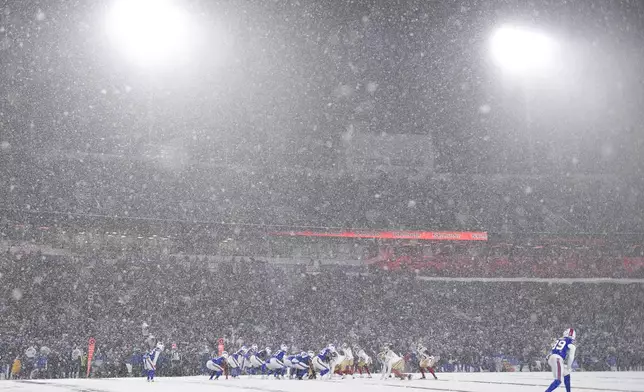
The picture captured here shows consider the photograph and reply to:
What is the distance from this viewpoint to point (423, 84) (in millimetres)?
40469

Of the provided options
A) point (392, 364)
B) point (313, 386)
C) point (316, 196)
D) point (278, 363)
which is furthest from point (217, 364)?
point (316, 196)

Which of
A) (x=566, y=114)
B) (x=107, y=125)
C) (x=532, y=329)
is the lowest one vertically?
(x=532, y=329)

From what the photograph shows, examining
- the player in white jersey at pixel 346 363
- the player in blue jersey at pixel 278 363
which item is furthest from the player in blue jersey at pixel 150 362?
the player in white jersey at pixel 346 363

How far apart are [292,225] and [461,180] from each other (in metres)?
13.8

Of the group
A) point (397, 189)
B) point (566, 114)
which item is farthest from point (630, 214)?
point (397, 189)

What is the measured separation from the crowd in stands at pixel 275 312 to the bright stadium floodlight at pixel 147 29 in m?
12.5

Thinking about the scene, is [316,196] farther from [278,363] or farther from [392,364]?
[392,364]

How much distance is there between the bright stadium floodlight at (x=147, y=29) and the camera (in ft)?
98.4

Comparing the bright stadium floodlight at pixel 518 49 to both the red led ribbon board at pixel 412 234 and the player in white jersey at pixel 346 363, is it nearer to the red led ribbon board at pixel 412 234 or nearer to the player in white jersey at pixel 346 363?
the red led ribbon board at pixel 412 234

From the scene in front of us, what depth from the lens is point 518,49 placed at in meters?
34.5

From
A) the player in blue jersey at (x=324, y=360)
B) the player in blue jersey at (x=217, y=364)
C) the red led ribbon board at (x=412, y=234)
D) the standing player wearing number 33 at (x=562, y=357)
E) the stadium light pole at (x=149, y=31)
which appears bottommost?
the player in blue jersey at (x=217, y=364)

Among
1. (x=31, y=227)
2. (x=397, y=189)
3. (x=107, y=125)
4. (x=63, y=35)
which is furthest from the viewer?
(x=397, y=189)

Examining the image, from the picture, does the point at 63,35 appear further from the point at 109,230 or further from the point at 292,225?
the point at 292,225

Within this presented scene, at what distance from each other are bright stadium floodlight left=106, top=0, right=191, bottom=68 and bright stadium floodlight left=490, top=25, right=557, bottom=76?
1726 cm
